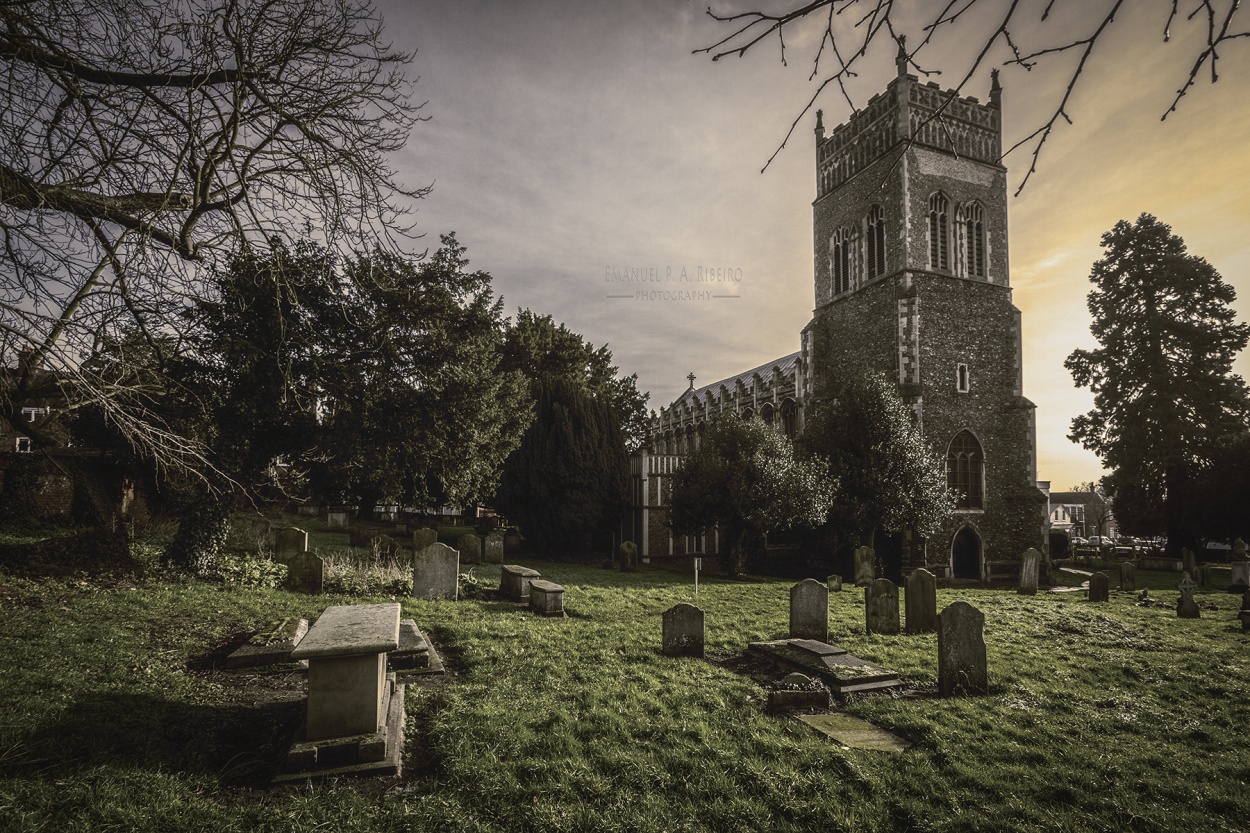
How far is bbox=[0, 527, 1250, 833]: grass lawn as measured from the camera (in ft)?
11.6

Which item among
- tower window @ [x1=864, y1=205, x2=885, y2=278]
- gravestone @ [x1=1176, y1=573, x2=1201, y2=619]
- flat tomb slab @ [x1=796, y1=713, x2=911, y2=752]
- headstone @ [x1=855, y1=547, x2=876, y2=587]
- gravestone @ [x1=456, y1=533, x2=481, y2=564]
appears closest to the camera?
flat tomb slab @ [x1=796, y1=713, x2=911, y2=752]

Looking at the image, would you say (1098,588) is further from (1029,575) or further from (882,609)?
(882,609)

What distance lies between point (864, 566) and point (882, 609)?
26.1 ft

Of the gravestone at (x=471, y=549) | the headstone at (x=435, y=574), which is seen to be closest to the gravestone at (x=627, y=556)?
the gravestone at (x=471, y=549)

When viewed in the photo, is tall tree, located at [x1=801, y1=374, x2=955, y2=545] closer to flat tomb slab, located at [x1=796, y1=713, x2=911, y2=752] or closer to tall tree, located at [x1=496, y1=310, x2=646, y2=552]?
tall tree, located at [x1=496, y1=310, x2=646, y2=552]

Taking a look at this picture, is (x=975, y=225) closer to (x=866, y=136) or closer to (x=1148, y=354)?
(x=866, y=136)

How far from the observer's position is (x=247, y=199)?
Answer: 4.31 metres

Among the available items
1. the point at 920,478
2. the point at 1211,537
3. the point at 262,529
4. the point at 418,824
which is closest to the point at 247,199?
the point at 418,824

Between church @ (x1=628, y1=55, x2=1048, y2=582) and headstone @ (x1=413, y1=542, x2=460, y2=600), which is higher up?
church @ (x1=628, y1=55, x2=1048, y2=582)

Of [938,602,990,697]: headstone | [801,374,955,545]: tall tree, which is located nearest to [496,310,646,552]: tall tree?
[801,374,955,545]: tall tree

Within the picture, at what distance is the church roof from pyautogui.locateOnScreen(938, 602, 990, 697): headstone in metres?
22.2

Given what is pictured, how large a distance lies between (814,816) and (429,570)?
8.61m

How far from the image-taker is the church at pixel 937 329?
22.0 meters

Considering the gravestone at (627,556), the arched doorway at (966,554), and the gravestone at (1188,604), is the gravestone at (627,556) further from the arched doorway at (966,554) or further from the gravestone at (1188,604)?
the gravestone at (1188,604)
